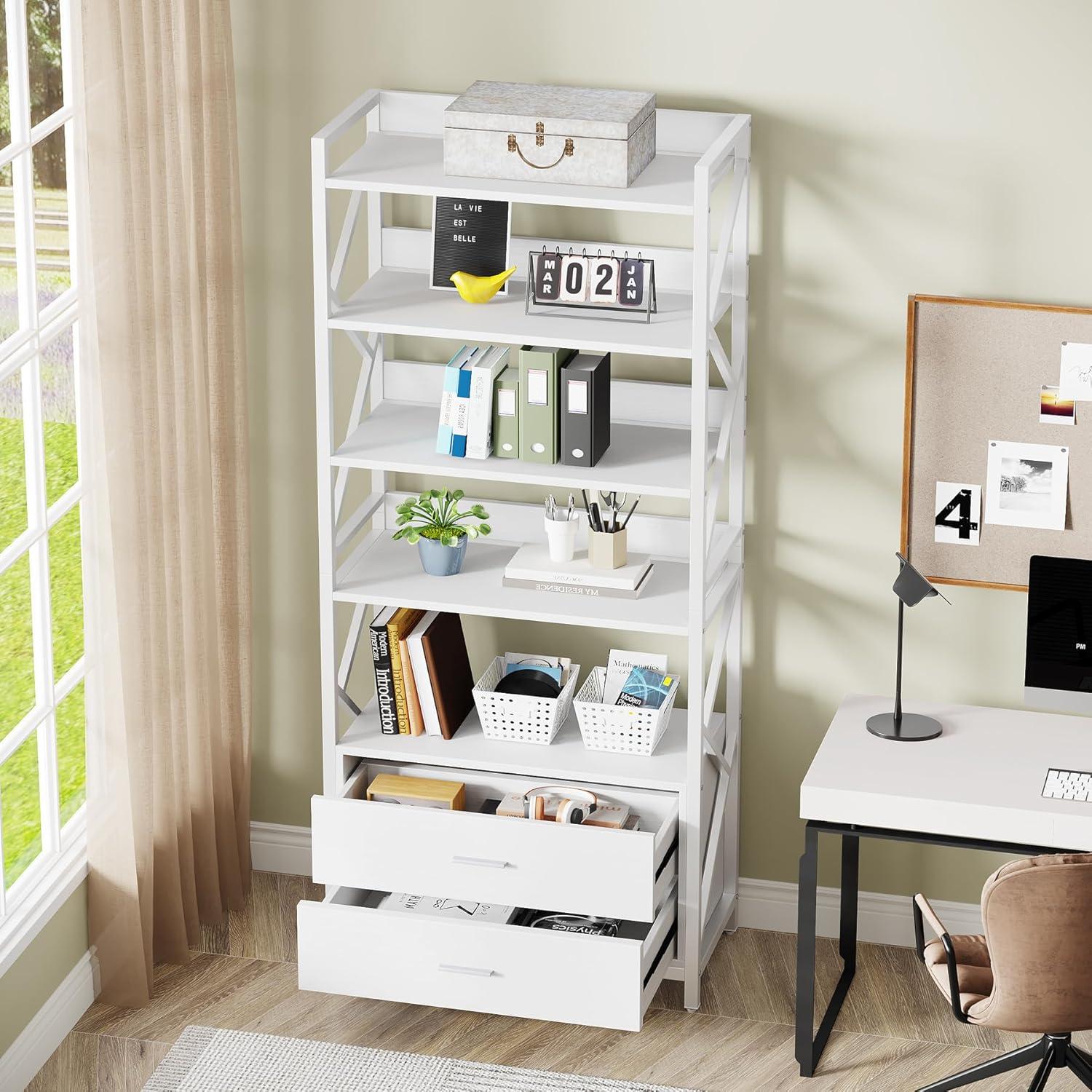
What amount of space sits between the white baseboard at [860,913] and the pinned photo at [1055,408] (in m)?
1.09

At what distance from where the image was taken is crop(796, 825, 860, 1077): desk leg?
3.07m

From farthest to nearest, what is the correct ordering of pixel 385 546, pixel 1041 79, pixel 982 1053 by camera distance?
pixel 385 546, pixel 982 1053, pixel 1041 79

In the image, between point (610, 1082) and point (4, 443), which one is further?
point (4, 443)

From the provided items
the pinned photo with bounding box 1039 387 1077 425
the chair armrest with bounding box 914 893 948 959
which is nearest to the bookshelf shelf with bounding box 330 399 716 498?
the pinned photo with bounding box 1039 387 1077 425

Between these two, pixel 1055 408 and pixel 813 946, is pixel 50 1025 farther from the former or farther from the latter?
pixel 1055 408

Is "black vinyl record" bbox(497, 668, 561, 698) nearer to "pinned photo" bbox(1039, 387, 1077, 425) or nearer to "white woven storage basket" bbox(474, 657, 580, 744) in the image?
"white woven storage basket" bbox(474, 657, 580, 744)

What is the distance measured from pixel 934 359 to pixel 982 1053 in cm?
137

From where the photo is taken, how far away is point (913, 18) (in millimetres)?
3066

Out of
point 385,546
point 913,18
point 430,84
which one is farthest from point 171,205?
point 913,18

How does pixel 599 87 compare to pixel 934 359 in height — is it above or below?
above

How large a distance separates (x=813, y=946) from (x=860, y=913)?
59 cm

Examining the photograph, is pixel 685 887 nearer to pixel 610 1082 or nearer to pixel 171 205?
pixel 610 1082

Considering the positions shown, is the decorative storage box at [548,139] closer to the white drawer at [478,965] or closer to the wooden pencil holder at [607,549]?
the wooden pencil holder at [607,549]

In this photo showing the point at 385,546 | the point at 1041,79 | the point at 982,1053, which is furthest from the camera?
the point at 385,546
